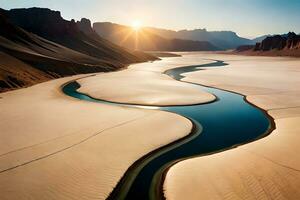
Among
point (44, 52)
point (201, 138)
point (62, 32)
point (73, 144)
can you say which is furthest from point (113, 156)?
point (62, 32)

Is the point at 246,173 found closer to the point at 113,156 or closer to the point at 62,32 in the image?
the point at 113,156

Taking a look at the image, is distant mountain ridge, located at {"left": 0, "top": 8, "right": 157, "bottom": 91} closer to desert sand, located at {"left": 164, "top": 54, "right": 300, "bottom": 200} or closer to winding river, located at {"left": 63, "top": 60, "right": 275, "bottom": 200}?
winding river, located at {"left": 63, "top": 60, "right": 275, "bottom": 200}

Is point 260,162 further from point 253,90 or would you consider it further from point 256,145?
point 253,90

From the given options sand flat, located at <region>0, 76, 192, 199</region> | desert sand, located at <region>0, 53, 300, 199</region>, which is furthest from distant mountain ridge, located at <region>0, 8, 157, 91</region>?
desert sand, located at <region>0, 53, 300, 199</region>

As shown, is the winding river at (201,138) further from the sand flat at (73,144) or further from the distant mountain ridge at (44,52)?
the distant mountain ridge at (44,52)

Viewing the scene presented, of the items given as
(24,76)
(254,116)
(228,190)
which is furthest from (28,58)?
(228,190)

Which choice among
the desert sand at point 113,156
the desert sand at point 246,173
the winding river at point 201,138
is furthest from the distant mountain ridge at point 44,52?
the desert sand at point 246,173

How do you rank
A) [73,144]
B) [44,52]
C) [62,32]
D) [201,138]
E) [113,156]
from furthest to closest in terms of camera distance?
[62,32] < [44,52] < [201,138] < [73,144] < [113,156]
